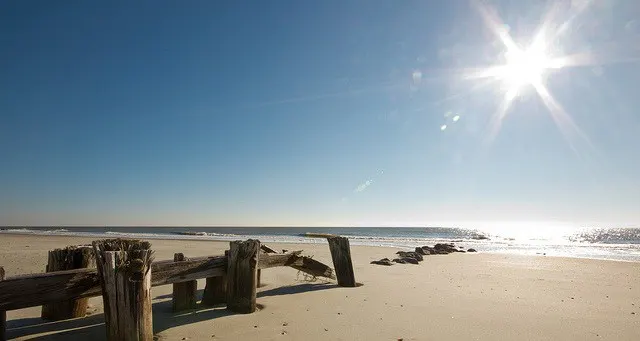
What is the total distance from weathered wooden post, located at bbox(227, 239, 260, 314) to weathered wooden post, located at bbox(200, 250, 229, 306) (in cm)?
50

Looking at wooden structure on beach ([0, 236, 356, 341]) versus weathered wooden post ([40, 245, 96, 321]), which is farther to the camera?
weathered wooden post ([40, 245, 96, 321])

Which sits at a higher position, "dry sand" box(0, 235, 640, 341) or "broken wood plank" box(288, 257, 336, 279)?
"broken wood plank" box(288, 257, 336, 279)

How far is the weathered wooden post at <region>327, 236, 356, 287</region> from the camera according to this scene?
26.8 feet

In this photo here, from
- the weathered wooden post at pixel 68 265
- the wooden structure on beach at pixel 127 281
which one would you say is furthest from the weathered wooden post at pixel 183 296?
the weathered wooden post at pixel 68 265

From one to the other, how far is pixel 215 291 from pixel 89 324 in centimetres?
183

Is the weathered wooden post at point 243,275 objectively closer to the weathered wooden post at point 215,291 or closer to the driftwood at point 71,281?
the driftwood at point 71,281

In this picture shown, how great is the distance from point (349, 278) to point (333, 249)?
2.45 ft

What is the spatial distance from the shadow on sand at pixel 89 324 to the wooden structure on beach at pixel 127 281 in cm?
18

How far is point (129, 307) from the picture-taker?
359cm

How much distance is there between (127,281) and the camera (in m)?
3.56

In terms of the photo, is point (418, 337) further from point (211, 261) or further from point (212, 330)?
point (211, 261)

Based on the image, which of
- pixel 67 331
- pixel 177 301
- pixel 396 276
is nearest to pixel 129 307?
pixel 67 331

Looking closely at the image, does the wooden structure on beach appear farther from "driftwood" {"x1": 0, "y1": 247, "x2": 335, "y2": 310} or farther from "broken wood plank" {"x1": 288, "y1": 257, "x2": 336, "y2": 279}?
"broken wood plank" {"x1": 288, "y1": 257, "x2": 336, "y2": 279}

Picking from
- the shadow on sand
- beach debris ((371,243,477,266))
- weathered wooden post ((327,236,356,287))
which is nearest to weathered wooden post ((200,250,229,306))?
the shadow on sand
